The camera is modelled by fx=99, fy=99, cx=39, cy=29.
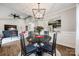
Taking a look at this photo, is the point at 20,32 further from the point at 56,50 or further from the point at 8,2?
the point at 56,50

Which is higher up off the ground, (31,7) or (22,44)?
(31,7)

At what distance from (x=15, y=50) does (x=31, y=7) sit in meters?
0.72

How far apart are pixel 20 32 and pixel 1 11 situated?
1.44ft

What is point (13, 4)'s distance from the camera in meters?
1.53

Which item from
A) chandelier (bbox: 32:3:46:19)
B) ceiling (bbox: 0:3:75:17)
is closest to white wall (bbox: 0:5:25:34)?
ceiling (bbox: 0:3:75:17)

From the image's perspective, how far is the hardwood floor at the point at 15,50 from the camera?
1.54 metres

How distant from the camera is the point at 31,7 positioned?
1.55 meters

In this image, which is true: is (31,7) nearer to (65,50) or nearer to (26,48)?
(26,48)

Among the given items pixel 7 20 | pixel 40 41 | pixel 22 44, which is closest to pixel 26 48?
pixel 22 44

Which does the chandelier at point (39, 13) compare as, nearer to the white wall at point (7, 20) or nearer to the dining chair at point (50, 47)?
the white wall at point (7, 20)

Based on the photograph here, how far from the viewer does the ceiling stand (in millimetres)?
1527

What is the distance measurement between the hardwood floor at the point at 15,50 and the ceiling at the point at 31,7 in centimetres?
50

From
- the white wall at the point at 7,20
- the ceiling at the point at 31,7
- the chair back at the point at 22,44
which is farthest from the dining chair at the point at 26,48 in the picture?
the ceiling at the point at 31,7

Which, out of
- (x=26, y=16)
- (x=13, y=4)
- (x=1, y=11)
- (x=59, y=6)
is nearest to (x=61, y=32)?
(x=59, y=6)
